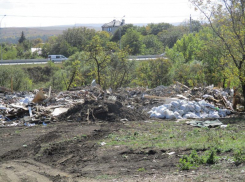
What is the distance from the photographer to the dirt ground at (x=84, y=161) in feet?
24.8

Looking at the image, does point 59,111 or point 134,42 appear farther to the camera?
point 134,42

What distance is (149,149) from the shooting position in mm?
9961

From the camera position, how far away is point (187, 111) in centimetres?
1762

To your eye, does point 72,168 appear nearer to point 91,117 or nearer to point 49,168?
point 49,168

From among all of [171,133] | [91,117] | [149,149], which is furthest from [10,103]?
[149,149]

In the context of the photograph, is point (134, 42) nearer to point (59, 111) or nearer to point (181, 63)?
point (181, 63)

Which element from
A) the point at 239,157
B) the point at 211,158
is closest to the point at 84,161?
the point at 211,158

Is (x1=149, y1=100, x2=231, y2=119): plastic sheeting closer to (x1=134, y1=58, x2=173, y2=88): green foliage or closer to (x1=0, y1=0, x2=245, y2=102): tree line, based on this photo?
(x1=0, y1=0, x2=245, y2=102): tree line

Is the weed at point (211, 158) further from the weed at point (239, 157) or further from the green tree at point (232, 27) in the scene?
the green tree at point (232, 27)

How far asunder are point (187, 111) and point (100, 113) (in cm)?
462

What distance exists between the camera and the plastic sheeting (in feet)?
56.6

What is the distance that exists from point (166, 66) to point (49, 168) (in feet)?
86.0

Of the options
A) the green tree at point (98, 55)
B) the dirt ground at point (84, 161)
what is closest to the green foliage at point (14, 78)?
the green tree at point (98, 55)

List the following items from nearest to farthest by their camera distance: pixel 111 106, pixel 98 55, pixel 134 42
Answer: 1. pixel 111 106
2. pixel 98 55
3. pixel 134 42
